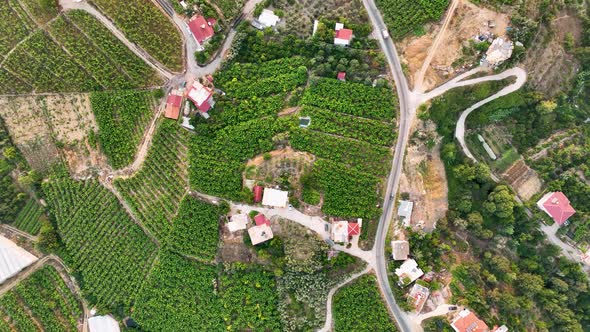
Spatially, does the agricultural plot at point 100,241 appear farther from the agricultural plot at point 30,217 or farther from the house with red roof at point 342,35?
the house with red roof at point 342,35

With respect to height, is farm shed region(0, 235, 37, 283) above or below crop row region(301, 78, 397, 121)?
below

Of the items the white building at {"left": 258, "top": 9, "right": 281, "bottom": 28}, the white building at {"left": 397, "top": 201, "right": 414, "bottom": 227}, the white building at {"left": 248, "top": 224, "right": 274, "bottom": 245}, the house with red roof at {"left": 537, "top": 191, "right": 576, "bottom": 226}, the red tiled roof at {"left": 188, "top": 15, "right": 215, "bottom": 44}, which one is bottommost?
the white building at {"left": 248, "top": 224, "right": 274, "bottom": 245}

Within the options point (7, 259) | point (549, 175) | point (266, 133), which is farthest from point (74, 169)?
point (549, 175)

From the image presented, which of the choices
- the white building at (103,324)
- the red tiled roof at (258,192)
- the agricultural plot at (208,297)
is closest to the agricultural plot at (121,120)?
the agricultural plot at (208,297)

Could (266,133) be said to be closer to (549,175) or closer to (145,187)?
(145,187)

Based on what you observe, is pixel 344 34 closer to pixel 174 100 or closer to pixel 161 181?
pixel 174 100

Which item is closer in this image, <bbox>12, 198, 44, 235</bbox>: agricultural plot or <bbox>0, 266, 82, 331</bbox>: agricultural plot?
<bbox>0, 266, 82, 331</bbox>: agricultural plot

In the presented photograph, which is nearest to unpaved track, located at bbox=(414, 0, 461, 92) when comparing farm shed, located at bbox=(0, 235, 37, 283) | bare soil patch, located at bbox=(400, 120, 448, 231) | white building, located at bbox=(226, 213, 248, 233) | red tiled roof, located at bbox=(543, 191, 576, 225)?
bare soil patch, located at bbox=(400, 120, 448, 231)

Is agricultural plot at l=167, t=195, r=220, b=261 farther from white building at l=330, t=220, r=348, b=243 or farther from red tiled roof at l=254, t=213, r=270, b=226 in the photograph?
white building at l=330, t=220, r=348, b=243

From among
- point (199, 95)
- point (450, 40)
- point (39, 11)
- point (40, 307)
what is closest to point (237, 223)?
point (199, 95)
